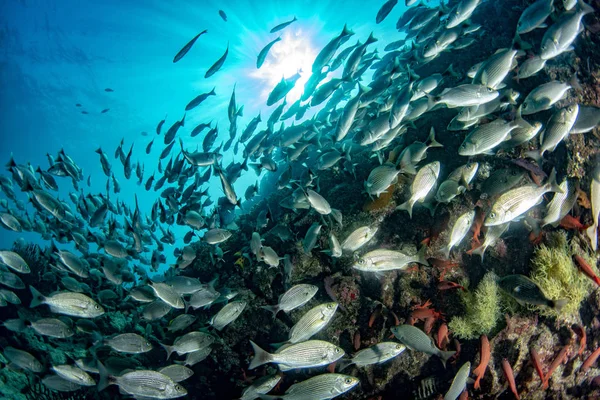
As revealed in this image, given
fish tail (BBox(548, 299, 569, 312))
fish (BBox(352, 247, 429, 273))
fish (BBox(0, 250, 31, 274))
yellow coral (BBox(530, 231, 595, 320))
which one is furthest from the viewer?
fish (BBox(0, 250, 31, 274))

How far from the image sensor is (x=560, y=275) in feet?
13.2

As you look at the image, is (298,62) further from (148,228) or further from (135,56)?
(148,228)

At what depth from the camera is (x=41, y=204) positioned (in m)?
6.25

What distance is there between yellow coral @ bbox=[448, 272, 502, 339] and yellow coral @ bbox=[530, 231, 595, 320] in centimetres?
54

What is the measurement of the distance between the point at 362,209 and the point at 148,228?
7047 mm

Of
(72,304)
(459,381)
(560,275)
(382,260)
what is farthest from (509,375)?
(72,304)

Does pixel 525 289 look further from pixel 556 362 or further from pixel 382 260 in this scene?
pixel 382 260

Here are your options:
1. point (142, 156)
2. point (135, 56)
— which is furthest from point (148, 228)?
point (142, 156)

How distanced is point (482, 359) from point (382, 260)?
6.15 feet

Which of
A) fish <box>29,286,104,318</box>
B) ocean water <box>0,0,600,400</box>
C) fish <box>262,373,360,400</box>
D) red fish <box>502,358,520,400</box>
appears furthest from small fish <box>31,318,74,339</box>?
red fish <box>502,358,520,400</box>

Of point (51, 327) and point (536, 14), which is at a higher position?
point (536, 14)

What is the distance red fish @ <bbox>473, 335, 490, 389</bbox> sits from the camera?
3709mm

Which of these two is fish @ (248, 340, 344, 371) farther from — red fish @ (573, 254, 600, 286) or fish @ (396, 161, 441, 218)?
red fish @ (573, 254, 600, 286)

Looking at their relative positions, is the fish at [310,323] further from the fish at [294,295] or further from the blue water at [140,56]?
the blue water at [140,56]
